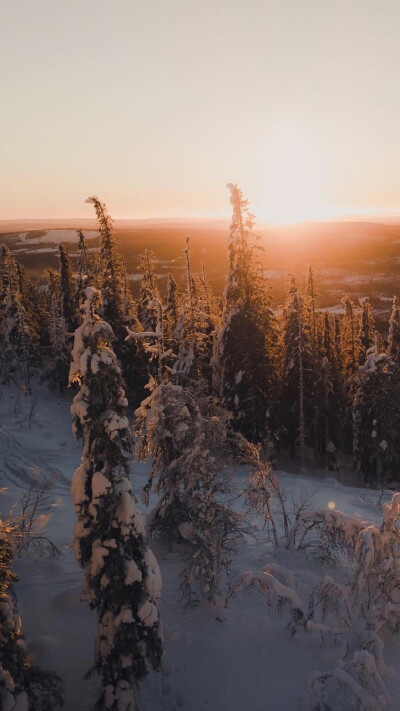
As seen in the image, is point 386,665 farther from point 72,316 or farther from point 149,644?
point 72,316

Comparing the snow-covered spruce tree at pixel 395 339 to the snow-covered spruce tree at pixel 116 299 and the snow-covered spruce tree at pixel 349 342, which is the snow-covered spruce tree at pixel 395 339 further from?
the snow-covered spruce tree at pixel 116 299

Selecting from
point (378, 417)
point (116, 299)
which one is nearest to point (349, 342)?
point (378, 417)

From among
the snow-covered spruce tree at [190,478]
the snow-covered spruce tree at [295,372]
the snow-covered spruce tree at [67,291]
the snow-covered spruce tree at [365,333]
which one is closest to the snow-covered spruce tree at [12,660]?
the snow-covered spruce tree at [190,478]

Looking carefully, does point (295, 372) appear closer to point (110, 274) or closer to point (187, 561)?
point (110, 274)

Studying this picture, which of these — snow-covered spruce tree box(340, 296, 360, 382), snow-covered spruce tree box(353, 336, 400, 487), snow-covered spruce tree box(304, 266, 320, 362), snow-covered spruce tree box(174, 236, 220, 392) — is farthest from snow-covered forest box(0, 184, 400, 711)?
snow-covered spruce tree box(340, 296, 360, 382)

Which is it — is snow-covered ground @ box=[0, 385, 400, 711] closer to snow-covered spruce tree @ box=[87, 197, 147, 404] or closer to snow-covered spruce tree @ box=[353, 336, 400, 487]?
snow-covered spruce tree @ box=[353, 336, 400, 487]

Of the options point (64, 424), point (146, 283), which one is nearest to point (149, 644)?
point (64, 424)
